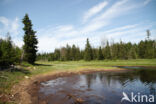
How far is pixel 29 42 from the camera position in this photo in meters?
33.0

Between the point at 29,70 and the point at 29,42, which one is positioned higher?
the point at 29,42

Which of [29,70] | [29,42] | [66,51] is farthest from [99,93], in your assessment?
[66,51]

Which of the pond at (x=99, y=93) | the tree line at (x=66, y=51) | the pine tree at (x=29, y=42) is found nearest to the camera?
Result: the pond at (x=99, y=93)

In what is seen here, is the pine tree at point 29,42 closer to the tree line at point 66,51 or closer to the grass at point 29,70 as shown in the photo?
the tree line at point 66,51

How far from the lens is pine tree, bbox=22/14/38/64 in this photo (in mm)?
31947

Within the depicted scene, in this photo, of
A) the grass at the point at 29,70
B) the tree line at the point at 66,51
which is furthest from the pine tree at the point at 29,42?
the grass at the point at 29,70

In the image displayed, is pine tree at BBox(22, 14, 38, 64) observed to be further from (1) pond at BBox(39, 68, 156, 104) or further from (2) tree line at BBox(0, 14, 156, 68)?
(1) pond at BBox(39, 68, 156, 104)

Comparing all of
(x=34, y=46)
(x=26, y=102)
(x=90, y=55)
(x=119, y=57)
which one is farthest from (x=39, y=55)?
(x=26, y=102)

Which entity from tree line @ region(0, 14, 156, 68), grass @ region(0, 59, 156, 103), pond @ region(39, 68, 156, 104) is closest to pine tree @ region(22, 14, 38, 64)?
tree line @ region(0, 14, 156, 68)

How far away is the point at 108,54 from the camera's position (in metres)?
68.2

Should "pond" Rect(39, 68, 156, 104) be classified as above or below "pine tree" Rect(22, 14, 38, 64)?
below

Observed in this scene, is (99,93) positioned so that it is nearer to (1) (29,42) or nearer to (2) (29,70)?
(2) (29,70)

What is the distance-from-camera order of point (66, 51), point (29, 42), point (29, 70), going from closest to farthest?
point (29, 70) → point (29, 42) → point (66, 51)

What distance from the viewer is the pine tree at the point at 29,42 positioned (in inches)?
1258
